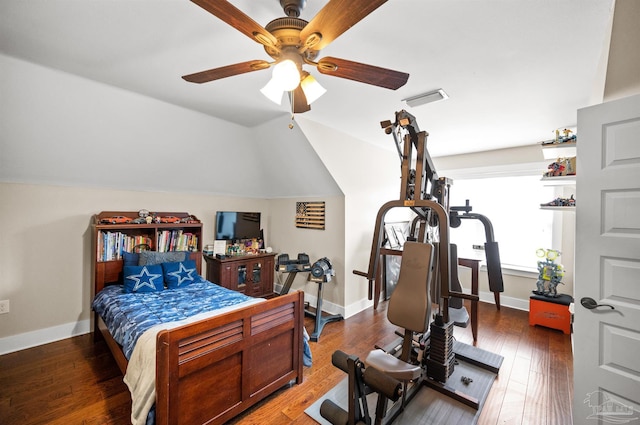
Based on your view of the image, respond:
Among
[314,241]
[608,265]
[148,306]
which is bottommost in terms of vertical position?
[148,306]

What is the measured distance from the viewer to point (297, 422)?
1.78m

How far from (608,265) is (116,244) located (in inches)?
166

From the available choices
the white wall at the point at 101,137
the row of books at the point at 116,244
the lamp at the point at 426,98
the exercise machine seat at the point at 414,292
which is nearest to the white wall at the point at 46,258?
the white wall at the point at 101,137

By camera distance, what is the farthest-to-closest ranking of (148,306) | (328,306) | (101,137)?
(328,306), (101,137), (148,306)

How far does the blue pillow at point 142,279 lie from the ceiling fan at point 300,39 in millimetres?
2233

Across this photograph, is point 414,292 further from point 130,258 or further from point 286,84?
point 130,258

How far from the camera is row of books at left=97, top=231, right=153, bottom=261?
288 centimetres

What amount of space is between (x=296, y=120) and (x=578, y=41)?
222cm

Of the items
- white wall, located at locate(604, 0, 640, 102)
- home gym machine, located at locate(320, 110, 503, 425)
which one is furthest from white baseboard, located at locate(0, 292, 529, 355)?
white wall, located at locate(604, 0, 640, 102)

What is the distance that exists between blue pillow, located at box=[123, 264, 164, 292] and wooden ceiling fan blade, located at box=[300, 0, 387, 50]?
278 cm

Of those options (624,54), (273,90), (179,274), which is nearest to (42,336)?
(179,274)

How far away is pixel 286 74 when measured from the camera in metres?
1.18

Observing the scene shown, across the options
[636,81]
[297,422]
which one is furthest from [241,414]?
[636,81]

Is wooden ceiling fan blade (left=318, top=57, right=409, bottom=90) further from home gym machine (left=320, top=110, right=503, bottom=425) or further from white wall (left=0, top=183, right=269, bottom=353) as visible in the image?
white wall (left=0, top=183, right=269, bottom=353)
